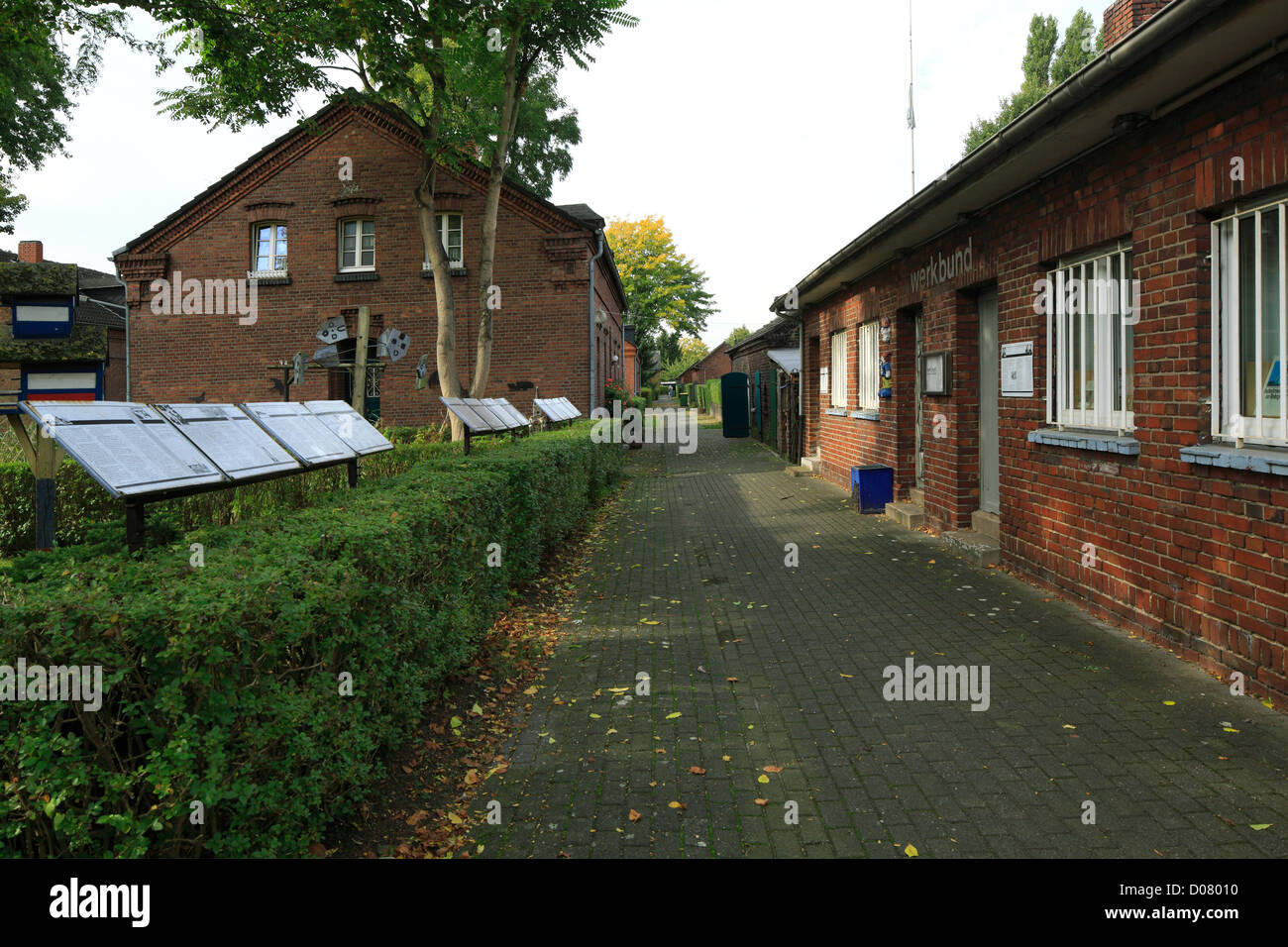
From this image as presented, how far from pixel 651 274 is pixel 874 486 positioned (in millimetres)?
52783

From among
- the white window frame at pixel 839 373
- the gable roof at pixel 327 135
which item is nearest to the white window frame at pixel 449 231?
the gable roof at pixel 327 135

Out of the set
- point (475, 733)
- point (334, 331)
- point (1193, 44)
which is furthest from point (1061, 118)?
point (334, 331)

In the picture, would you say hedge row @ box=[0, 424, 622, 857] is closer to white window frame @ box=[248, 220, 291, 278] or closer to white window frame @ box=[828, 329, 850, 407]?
white window frame @ box=[828, 329, 850, 407]

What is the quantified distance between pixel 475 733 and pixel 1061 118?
5455 mm

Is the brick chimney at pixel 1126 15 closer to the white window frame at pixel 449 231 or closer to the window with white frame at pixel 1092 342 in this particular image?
the window with white frame at pixel 1092 342

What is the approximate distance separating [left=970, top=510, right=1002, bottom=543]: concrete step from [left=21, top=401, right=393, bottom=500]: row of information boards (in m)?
6.32

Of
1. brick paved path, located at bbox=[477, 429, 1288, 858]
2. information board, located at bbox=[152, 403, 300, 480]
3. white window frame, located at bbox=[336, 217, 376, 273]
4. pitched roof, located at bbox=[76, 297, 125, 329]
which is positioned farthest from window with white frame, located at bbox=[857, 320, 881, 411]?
pitched roof, located at bbox=[76, 297, 125, 329]

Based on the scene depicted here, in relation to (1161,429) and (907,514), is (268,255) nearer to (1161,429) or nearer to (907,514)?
(907,514)

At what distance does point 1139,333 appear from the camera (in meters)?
5.80

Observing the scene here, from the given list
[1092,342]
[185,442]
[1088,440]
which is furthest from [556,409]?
[185,442]

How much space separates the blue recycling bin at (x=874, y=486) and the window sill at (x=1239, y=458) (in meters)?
6.65

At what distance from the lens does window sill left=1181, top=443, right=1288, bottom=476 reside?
4.41m

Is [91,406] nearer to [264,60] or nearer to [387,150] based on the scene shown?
[264,60]

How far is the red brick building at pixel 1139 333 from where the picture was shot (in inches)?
180
